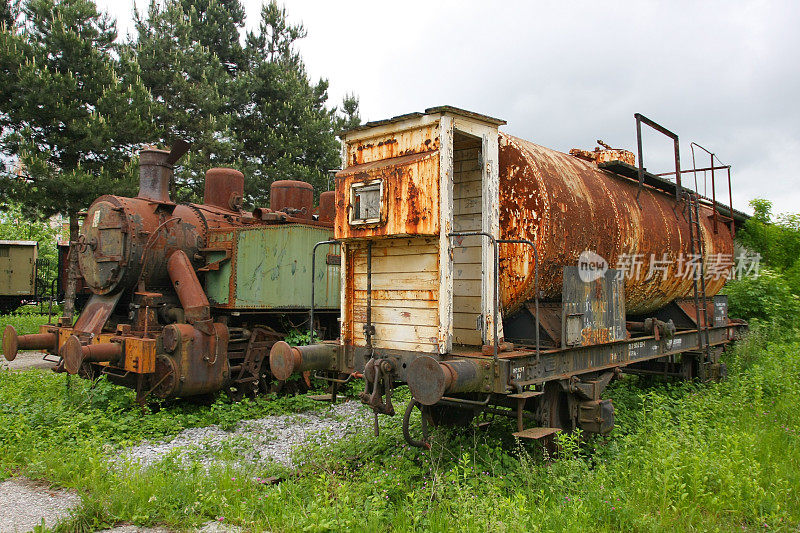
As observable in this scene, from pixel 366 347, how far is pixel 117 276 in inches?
197

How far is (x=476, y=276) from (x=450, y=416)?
5.63 ft

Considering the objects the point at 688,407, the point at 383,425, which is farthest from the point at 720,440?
the point at 383,425

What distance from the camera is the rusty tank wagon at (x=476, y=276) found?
5098 mm

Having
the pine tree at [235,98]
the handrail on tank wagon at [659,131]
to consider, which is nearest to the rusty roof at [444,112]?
the handrail on tank wagon at [659,131]

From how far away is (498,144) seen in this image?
5.70 metres

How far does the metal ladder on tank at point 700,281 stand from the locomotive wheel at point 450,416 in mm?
4413

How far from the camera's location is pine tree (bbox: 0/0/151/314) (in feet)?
49.5

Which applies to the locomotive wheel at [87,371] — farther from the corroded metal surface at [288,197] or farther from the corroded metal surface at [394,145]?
the corroded metal surface at [394,145]

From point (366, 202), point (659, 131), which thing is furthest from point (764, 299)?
point (366, 202)

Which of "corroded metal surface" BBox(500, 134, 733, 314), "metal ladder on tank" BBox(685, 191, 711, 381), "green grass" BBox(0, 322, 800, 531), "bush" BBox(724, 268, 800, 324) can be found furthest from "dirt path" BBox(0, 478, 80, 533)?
"bush" BBox(724, 268, 800, 324)

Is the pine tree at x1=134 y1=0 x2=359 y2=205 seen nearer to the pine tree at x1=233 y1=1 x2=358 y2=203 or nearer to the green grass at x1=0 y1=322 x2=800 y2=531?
the pine tree at x1=233 y1=1 x2=358 y2=203

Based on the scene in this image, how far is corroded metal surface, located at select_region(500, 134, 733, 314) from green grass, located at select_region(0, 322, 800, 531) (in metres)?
1.59

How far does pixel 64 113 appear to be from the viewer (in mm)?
15391

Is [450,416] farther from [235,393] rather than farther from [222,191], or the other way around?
[222,191]
